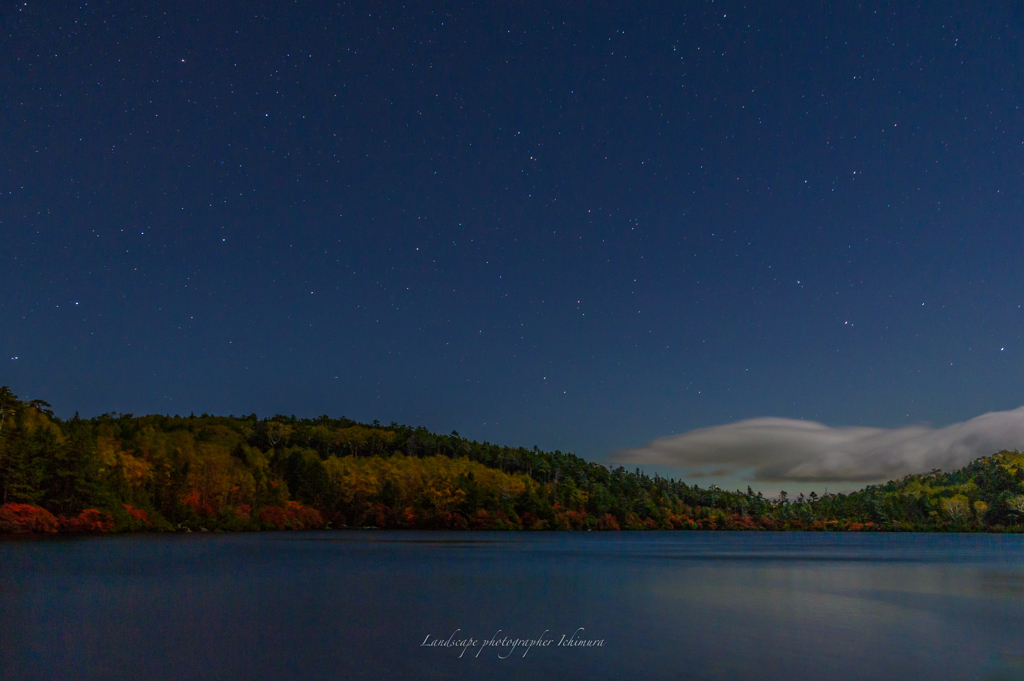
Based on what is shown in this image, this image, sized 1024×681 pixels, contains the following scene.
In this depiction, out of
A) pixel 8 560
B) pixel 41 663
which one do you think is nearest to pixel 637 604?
pixel 41 663

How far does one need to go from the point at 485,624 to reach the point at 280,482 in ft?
330

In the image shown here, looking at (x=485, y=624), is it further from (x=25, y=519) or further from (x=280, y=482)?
(x=280, y=482)

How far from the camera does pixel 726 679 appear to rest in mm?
13695

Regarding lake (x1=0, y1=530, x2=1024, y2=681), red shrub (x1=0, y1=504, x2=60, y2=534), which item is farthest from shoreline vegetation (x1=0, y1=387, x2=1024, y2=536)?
lake (x1=0, y1=530, x2=1024, y2=681)

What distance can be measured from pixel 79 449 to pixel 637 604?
62.4m

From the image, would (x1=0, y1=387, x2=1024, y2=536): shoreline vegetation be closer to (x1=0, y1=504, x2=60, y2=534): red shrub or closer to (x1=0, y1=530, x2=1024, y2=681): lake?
(x1=0, y1=504, x2=60, y2=534): red shrub

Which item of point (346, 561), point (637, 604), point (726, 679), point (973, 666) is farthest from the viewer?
point (346, 561)

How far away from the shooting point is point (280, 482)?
4414 inches

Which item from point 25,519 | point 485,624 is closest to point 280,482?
point 25,519

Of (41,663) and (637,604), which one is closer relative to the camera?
(41,663)

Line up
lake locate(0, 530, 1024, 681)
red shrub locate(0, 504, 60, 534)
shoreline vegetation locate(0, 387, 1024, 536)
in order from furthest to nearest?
shoreline vegetation locate(0, 387, 1024, 536) → red shrub locate(0, 504, 60, 534) → lake locate(0, 530, 1024, 681)

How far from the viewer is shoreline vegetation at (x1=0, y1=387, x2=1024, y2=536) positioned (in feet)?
217

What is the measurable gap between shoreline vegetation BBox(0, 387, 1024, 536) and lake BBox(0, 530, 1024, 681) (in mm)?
33750

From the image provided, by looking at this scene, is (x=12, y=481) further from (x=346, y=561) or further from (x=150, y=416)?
(x=150, y=416)
